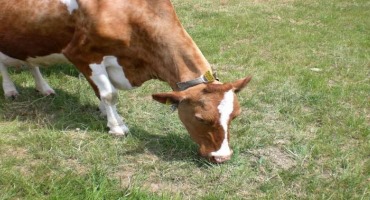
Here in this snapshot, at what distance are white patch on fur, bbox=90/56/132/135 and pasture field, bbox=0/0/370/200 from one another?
0.50ft

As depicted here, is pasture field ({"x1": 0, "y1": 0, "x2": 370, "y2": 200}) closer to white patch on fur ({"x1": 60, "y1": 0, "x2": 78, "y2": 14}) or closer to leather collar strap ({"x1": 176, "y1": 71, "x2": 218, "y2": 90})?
leather collar strap ({"x1": 176, "y1": 71, "x2": 218, "y2": 90})

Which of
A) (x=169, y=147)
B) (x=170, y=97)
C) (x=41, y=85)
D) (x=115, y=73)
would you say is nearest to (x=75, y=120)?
(x=115, y=73)

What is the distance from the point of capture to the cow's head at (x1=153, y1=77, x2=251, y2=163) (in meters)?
4.24

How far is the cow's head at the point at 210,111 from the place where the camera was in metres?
4.24

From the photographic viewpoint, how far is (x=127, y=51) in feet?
16.2

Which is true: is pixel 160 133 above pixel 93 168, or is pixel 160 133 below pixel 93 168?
below

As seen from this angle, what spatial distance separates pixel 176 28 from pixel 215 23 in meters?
5.59

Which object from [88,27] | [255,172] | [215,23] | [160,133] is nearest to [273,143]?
[255,172]

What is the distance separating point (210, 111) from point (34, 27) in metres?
2.32

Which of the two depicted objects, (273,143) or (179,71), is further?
(273,143)

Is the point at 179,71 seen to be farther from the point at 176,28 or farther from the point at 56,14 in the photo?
the point at 56,14

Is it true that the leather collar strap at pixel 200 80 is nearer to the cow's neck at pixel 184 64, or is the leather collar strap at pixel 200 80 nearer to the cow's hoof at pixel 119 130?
the cow's neck at pixel 184 64

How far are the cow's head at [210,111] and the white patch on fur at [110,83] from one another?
92 centimetres

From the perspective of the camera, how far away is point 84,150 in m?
4.64
